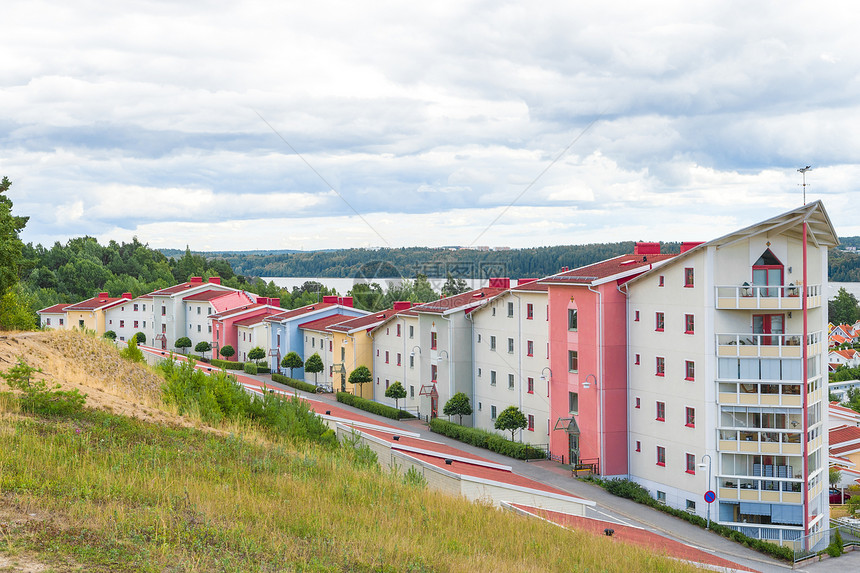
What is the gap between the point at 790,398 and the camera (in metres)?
28.5

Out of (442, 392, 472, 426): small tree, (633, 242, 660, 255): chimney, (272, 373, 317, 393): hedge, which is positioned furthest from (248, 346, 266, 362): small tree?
(633, 242, 660, 255): chimney

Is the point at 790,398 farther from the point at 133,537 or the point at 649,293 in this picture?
the point at 133,537

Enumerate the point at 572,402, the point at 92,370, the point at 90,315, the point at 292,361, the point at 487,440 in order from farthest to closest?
the point at 90,315 → the point at 292,361 → the point at 487,440 → the point at 572,402 → the point at 92,370

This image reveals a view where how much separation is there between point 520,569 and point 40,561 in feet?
18.3

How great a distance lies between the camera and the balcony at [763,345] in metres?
28.6

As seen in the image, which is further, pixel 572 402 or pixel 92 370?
pixel 572 402

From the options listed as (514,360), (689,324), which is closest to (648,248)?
(689,324)

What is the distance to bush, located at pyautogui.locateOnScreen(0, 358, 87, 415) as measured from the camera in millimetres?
13977

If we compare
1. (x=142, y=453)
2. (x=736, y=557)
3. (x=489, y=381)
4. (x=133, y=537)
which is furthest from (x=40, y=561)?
(x=489, y=381)

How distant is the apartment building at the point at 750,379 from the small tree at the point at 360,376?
2372cm

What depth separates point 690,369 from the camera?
3014cm

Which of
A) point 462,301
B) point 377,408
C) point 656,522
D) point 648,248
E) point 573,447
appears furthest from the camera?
point 377,408

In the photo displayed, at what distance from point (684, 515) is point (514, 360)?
1277cm

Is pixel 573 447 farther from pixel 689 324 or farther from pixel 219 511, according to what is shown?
pixel 219 511
